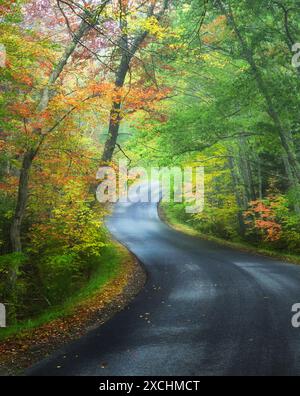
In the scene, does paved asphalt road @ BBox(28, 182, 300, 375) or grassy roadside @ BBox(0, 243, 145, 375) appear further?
grassy roadside @ BBox(0, 243, 145, 375)

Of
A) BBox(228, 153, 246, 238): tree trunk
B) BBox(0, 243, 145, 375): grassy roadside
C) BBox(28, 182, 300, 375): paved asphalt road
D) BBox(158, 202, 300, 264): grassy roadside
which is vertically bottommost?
BBox(0, 243, 145, 375): grassy roadside

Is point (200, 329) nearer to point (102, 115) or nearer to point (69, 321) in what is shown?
point (69, 321)

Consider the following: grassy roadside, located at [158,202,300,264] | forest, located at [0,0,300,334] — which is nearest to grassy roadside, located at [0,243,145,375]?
forest, located at [0,0,300,334]

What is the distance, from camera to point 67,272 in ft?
45.6

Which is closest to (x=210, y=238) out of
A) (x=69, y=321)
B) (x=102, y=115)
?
(x=102, y=115)

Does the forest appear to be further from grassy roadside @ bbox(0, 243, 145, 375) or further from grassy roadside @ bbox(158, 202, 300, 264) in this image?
grassy roadside @ bbox(0, 243, 145, 375)

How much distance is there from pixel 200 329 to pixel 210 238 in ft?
48.9

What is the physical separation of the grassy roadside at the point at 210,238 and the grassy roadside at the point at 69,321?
257 inches

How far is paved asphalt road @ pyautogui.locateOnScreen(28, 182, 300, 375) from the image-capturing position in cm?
594

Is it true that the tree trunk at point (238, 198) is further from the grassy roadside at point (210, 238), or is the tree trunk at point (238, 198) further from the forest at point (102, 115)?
the forest at point (102, 115)

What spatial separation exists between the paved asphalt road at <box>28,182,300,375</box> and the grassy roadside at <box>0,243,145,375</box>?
36 centimetres

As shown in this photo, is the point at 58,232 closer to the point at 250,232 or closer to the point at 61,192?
the point at 61,192

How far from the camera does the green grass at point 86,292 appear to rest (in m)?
8.41

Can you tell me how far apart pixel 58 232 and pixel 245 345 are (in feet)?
27.9
